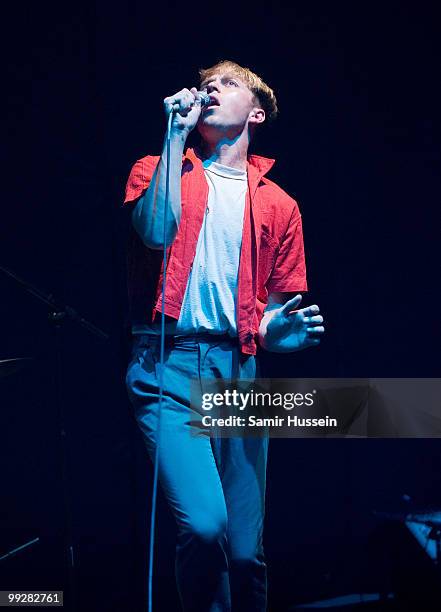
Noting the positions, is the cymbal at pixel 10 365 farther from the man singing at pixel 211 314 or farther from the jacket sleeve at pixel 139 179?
the jacket sleeve at pixel 139 179

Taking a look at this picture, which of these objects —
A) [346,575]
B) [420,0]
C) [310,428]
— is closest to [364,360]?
[310,428]

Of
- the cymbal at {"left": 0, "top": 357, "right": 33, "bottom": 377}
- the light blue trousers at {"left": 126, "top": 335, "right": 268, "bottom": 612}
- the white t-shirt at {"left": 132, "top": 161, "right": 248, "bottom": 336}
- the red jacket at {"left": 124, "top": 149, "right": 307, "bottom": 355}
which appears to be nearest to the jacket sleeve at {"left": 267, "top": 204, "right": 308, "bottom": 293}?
the red jacket at {"left": 124, "top": 149, "right": 307, "bottom": 355}

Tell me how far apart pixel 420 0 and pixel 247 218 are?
154 cm

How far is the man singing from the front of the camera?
1.99m

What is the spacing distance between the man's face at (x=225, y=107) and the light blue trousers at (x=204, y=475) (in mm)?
741

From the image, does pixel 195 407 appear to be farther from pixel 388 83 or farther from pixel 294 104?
pixel 388 83

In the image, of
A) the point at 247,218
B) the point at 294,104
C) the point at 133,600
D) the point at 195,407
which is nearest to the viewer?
the point at 195,407

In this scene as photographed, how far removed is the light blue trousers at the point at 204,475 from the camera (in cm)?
195

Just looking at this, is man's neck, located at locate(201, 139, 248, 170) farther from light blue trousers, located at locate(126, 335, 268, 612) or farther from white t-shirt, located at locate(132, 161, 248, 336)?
light blue trousers, located at locate(126, 335, 268, 612)

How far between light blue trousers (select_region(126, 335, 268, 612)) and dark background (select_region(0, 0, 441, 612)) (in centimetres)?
78

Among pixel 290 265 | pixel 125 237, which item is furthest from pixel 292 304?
pixel 125 237

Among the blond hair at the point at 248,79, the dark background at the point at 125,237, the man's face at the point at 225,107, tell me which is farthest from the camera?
the dark background at the point at 125,237

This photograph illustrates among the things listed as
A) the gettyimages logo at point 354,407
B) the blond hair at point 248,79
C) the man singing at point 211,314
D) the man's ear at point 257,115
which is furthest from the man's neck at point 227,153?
the gettyimages logo at point 354,407

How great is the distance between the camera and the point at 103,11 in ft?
9.87
